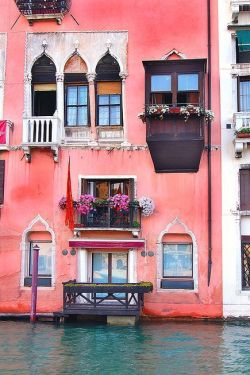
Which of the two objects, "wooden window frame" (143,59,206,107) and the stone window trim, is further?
the stone window trim

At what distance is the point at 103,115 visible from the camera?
19.0 meters

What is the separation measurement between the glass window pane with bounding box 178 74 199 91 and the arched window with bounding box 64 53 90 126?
128 inches

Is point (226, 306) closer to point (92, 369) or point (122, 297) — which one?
point (122, 297)

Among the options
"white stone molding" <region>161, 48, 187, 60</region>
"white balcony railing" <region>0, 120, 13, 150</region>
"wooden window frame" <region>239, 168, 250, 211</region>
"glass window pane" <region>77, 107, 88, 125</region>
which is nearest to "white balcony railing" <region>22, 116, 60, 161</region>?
"white balcony railing" <region>0, 120, 13, 150</region>

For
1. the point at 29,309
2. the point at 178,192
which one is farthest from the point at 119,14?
the point at 29,309

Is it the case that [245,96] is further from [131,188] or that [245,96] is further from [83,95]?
[83,95]

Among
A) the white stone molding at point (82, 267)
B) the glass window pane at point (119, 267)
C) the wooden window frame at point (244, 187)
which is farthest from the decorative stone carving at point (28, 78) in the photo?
the wooden window frame at point (244, 187)

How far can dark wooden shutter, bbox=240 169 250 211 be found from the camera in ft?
59.5

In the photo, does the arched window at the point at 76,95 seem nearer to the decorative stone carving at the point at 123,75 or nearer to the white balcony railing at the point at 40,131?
the white balcony railing at the point at 40,131

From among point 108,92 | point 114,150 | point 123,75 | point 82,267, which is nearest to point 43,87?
point 108,92

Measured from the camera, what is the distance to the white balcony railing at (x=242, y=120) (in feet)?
58.0

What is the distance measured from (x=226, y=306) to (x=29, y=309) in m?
6.30

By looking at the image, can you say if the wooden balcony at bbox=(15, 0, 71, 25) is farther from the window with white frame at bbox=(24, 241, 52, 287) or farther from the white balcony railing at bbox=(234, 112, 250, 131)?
the window with white frame at bbox=(24, 241, 52, 287)

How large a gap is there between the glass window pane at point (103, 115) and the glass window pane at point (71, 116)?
863mm
